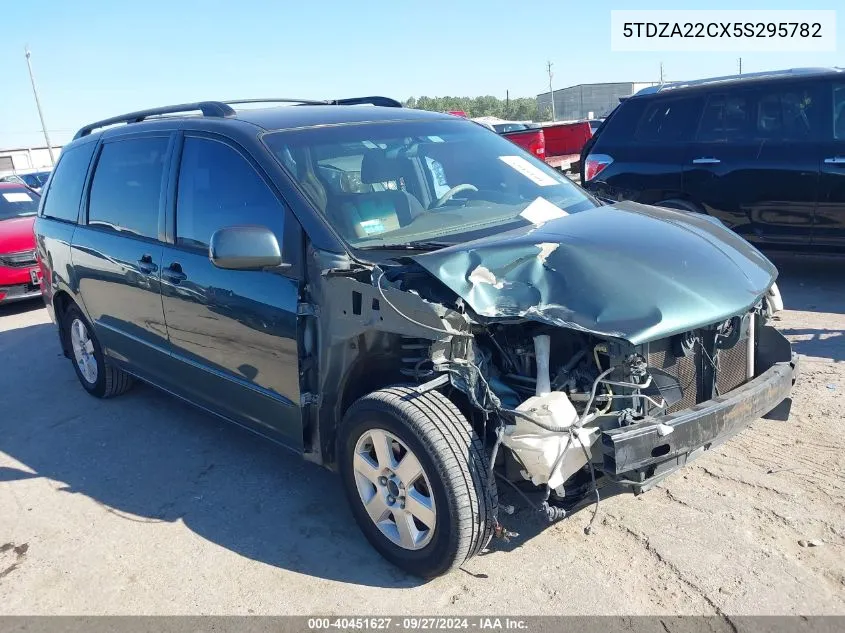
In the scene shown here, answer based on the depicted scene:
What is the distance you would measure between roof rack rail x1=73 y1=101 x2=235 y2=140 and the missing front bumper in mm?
2798

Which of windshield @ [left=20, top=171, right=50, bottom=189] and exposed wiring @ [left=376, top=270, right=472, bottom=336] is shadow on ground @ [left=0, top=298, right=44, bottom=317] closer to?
exposed wiring @ [left=376, top=270, right=472, bottom=336]

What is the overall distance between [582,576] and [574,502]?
331mm

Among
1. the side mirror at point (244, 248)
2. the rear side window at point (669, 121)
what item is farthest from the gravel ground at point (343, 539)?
the rear side window at point (669, 121)

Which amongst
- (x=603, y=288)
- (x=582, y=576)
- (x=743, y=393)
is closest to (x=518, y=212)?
(x=603, y=288)

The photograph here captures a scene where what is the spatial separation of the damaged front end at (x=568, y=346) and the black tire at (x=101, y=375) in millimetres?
2598

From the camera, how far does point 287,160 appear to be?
11.4ft

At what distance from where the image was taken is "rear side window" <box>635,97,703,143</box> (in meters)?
7.08

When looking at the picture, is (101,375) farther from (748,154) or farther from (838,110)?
(838,110)

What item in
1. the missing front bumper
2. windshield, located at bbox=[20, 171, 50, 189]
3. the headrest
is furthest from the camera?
windshield, located at bbox=[20, 171, 50, 189]

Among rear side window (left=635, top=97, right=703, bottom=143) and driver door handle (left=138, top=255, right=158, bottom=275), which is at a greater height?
rear side window (left=635, top=97, right=703, bottom=143)

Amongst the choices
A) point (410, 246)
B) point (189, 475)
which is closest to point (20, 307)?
point (189, 475)

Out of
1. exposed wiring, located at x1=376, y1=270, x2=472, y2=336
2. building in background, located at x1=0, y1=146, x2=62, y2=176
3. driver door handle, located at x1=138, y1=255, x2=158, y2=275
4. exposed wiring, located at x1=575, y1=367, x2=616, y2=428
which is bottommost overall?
exposed wiring, located at x1=575, y1=367, x2=616, y2=428

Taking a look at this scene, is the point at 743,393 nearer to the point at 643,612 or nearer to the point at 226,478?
the point at 643,612

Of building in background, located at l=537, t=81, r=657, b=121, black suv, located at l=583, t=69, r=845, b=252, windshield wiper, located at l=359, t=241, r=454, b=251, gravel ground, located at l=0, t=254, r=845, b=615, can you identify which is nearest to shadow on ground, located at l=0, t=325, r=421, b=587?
gravel ground, located at l=0, t=254, r=845, b=615
